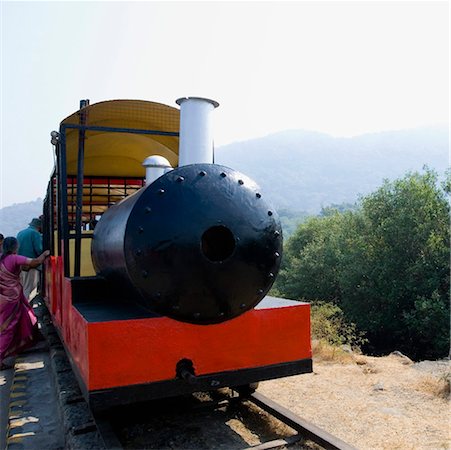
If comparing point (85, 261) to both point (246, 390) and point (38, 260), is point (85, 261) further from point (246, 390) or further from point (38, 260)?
point (246, 390)

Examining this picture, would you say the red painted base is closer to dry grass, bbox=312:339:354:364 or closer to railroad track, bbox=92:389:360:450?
railroad track, bbox=92:389:360:450

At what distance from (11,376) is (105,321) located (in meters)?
3.10

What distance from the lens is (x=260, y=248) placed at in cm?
295

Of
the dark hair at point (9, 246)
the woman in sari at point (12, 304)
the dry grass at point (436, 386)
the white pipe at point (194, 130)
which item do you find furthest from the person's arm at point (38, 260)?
the dry grass at point (436, 386)

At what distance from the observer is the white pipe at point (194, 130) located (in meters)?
3.50

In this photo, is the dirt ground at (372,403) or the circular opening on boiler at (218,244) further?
the dirt ground at (372,403)

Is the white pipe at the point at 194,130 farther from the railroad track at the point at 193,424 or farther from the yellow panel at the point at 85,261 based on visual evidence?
the yellow panel at the point at 85,261

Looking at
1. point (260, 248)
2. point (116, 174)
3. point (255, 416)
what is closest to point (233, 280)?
point (260, 248)

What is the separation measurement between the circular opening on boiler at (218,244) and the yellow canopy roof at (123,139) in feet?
7.72

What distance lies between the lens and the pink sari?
5633 millimetres

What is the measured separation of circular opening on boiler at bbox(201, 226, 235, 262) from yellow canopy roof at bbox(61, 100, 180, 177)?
235 centimetres

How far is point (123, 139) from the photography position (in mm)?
5793

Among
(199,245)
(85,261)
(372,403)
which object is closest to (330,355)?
(372,403)

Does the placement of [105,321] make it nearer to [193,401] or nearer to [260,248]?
[260,248]
